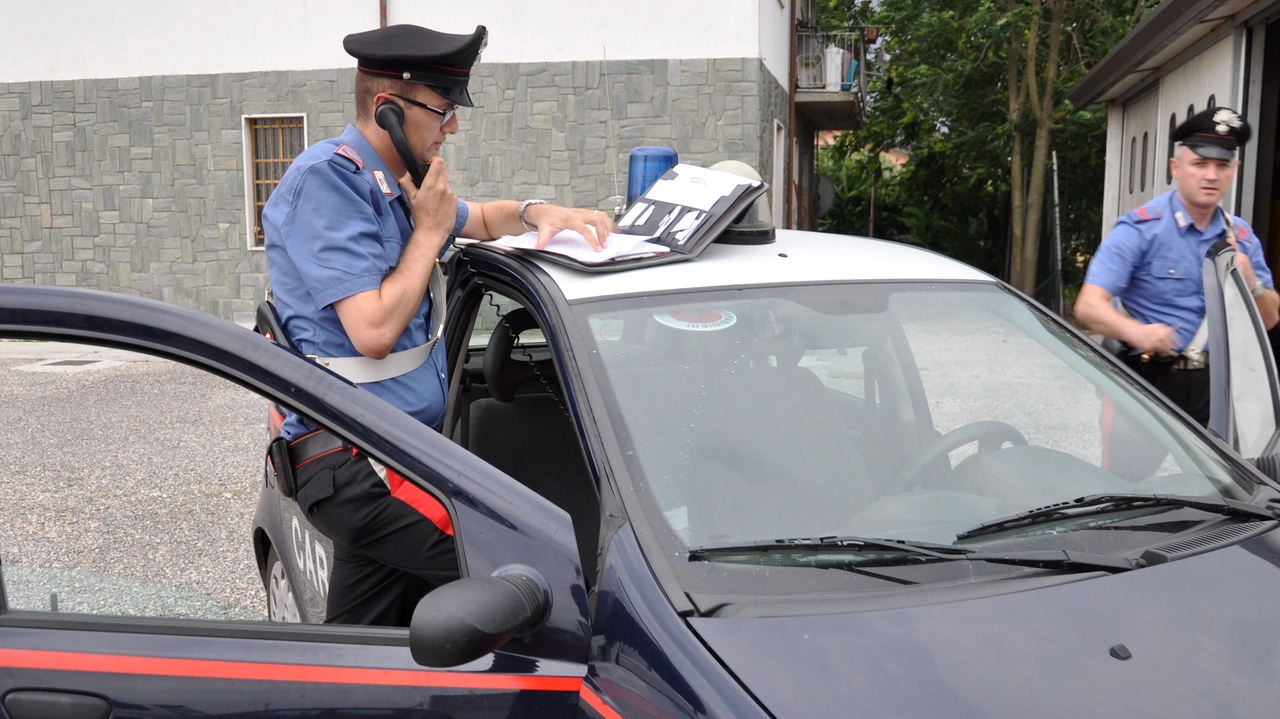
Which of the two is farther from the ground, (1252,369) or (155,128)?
(155,128)

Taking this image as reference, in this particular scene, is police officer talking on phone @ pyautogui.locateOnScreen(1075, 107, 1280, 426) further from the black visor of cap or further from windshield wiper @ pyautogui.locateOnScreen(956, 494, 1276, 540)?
windshield wiper @ pyautogui.locateOnScreen(956, 494, 1276, 540)

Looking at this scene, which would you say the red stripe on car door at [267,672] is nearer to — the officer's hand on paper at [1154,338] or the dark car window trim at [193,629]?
the dark car window trim at [193,629]

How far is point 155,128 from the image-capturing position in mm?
13852

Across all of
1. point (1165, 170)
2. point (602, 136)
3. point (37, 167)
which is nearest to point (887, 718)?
point (1165, 170)

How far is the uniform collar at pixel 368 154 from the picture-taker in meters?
2.33

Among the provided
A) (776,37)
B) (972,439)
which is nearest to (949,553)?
(972,439)

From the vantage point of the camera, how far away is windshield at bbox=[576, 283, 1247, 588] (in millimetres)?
1852

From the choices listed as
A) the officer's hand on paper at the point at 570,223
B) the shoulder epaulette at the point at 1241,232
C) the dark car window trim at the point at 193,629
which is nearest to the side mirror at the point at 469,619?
the dark car window trim at the point at 193,629

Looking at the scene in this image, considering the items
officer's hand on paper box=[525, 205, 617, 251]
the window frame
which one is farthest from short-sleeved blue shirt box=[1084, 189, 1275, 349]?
the window frame

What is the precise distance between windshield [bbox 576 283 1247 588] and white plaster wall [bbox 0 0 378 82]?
1197cm

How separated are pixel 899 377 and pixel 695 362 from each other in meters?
0.73

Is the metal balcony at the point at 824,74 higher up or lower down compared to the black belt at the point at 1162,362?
higher up

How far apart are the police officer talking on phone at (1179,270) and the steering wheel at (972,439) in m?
1.38

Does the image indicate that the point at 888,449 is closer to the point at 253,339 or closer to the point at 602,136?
the point at 253,339
